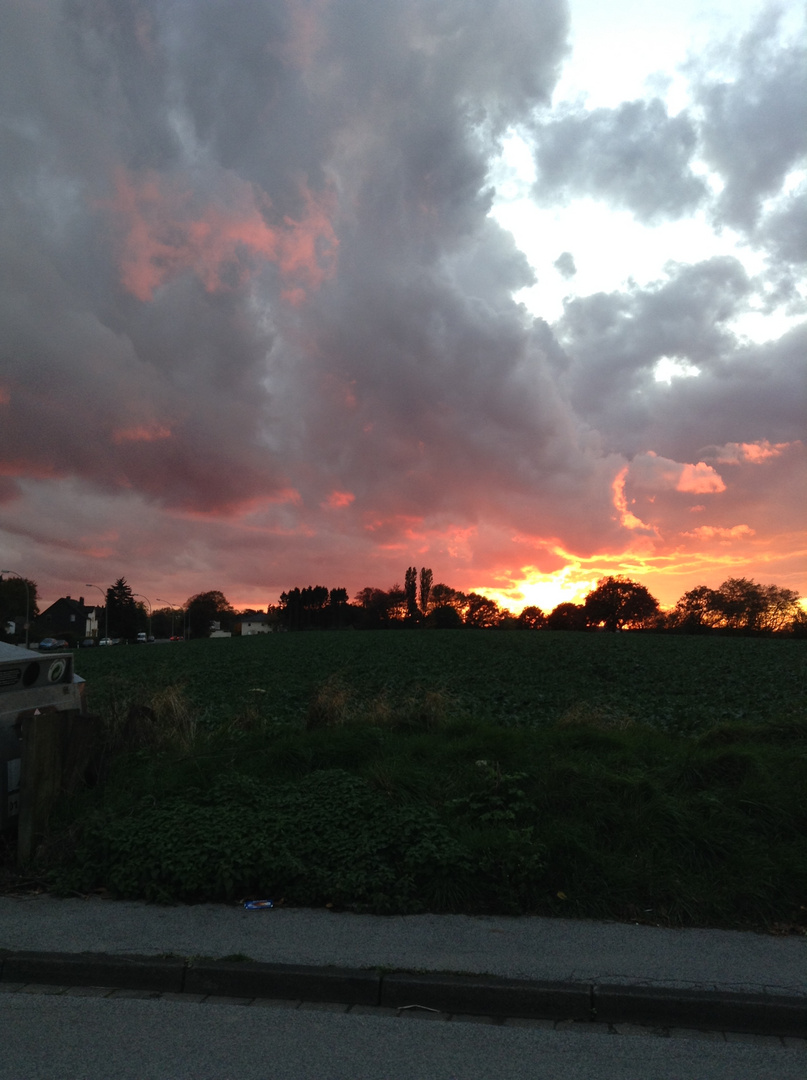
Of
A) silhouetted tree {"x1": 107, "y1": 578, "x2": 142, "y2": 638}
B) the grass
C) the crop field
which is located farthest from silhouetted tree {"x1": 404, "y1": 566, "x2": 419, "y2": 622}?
the grass

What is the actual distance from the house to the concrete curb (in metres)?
139

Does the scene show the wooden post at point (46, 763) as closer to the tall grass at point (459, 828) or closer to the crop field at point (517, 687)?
the tall grass at point (459, 828)

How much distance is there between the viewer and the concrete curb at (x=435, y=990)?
3.83 meters

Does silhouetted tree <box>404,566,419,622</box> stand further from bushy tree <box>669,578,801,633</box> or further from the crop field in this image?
the crop field

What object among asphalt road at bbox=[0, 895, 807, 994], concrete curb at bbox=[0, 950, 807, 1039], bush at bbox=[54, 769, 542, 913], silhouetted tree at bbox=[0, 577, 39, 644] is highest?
silhouetted tree at bbox=[0, 577, 39, 644]

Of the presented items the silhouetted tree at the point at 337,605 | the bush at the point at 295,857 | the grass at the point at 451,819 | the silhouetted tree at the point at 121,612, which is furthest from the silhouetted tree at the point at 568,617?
the bush at the point at 295,857

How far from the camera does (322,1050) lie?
3.52 metres

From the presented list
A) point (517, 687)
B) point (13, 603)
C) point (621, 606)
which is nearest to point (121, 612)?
point (13, 603)

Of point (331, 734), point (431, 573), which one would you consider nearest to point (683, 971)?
point (331, 734)

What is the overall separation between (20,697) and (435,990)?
4322 mm

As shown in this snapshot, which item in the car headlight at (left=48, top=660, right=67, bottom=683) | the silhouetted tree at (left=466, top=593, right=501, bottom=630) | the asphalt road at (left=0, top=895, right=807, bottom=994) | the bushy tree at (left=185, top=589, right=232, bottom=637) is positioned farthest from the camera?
the bushy tree at (left=185, top=589, right=232, bottom=637)

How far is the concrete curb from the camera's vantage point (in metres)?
3.83

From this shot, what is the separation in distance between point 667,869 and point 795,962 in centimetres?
113

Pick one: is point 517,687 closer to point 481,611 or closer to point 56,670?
point 56,670
